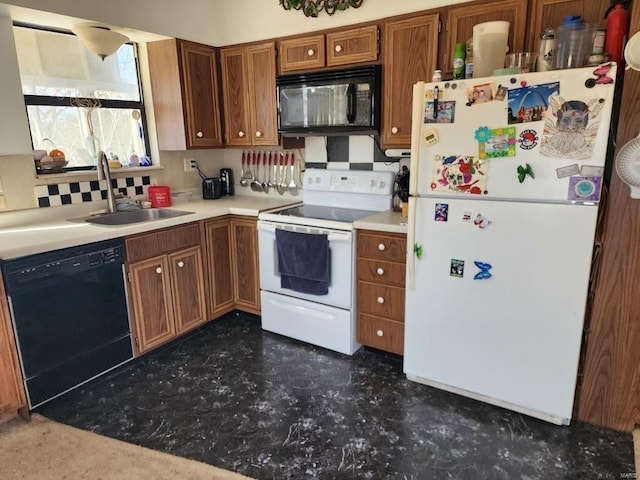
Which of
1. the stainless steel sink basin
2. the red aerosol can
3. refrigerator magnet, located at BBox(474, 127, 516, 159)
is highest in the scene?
the red aerosol can

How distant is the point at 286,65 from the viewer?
9.67 feet

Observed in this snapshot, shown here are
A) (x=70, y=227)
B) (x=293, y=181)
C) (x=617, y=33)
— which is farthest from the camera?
(x=293, y=181)

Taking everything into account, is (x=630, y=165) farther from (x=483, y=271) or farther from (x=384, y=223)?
(x=384, y=223)

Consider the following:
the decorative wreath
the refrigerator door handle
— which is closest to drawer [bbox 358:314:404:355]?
the refrigerator door handle

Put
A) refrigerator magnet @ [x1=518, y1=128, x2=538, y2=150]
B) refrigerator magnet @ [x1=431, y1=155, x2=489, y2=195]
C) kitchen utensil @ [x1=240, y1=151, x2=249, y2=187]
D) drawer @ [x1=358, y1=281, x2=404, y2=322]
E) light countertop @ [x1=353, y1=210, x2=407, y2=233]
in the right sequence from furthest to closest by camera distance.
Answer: kitchen utensil @ [x1=240, y1=151, x2=249, y2=187]
drawer @ [x1=358, y1=281, x2=404, y2=322]
light countertop @ [x1=353, y1=210, x2=407, y2=233]
refrigerator magnet @ [x1=431, y1=155, x2=489, y2=195]
refrigerator magnet @ [x1=518, y1=128, x2=538, y2=150]

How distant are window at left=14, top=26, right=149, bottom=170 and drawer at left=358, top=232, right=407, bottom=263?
1.91m

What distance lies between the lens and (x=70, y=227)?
2453 mm

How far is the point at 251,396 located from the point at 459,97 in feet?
6.13

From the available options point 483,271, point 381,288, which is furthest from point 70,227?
point 483,271

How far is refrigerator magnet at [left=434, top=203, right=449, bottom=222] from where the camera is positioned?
82.0 inches

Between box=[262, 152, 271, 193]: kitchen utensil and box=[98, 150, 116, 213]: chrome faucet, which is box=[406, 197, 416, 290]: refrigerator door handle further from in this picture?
box=[98, 150, 116, 213]: chrome faucet

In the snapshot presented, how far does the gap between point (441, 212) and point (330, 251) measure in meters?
0.79

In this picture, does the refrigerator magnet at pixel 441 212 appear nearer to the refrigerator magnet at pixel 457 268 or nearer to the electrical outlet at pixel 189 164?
the refrigerator magnet at pixel 457 268

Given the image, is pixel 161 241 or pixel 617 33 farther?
pixel 161 241
